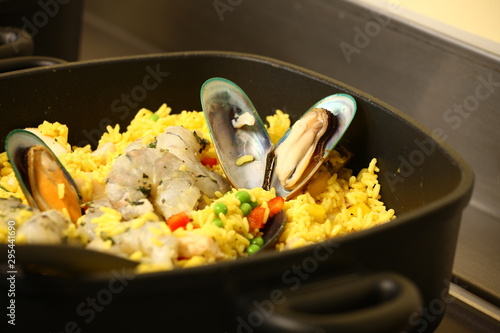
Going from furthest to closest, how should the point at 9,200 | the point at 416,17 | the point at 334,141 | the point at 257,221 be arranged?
the point at 416,17
the point at 334,141
the point at 257,221
the point at 9,200

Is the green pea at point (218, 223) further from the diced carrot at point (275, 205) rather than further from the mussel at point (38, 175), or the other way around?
the mussel at point (38, 175)

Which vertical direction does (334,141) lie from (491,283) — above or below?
above

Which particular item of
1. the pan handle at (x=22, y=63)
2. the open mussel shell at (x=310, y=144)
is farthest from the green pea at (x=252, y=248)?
the pan handle at (x=22, y=63)

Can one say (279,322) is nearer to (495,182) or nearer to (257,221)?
(257,221)

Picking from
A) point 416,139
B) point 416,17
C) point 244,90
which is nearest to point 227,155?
point 244,90

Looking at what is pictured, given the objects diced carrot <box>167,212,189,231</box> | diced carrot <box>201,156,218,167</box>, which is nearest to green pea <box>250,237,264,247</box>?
diced carrot <box>167,212,189,231</box>

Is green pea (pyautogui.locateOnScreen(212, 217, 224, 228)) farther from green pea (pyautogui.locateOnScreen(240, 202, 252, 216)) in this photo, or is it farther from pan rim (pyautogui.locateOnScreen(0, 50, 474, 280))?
pan rim (pyautogui.locateOnScreen(0, 50, 474, 280))
